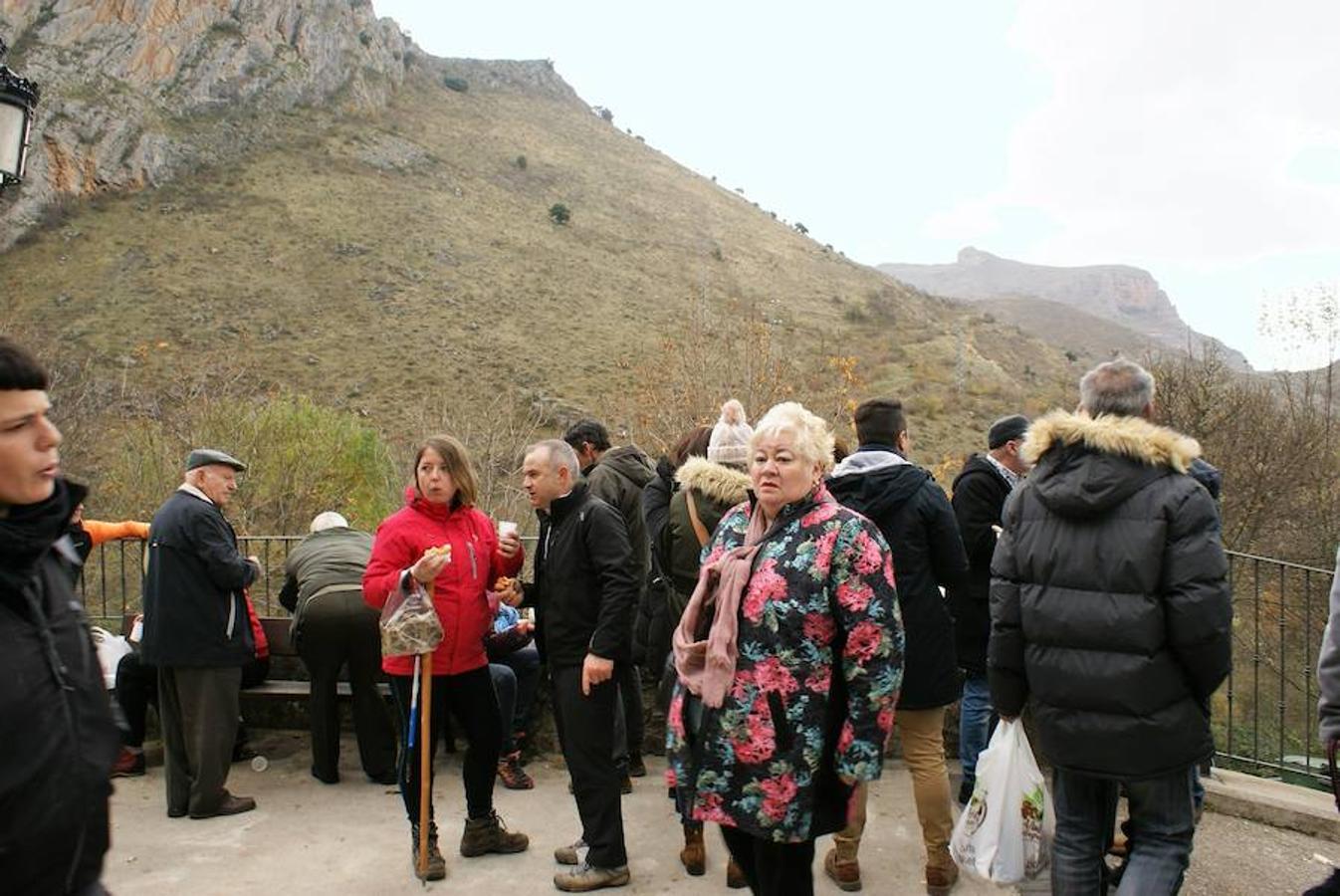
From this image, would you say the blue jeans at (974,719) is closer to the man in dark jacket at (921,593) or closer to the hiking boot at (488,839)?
the man in dark jacket at (921,593)

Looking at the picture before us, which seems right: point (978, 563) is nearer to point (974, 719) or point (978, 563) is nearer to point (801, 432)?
point (974, 719)

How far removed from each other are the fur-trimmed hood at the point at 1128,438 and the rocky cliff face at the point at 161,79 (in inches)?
1610

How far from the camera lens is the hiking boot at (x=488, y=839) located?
415cm

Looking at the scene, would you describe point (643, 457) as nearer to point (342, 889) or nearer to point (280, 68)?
point (342, 889)

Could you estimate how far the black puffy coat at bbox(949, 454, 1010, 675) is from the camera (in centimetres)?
429

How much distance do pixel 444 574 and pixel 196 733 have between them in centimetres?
178

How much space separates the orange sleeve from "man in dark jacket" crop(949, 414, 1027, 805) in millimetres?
4669

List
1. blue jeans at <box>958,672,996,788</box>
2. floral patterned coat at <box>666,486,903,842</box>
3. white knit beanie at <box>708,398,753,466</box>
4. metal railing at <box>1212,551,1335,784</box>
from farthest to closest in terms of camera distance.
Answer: metal railing at <box>1212,551,1335,784</box> → blue jeans at <box>958,672,996,788</box> → white knit beanie at <box>708,398,753,466</box> → floral patterned coat at <box>666,486,903,842</box>

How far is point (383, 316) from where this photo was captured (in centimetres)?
Answer: 3647

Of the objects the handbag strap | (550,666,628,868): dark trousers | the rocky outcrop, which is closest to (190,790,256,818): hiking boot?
(550,666,628,868): dark trousers

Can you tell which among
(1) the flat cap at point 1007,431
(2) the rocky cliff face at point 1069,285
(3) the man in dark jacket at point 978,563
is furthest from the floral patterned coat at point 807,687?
(2) the rocky cliff face at point 1069,285

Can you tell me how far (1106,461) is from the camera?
2.81 metres

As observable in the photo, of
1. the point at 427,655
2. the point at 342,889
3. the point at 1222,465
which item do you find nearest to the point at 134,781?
the point at 342,889

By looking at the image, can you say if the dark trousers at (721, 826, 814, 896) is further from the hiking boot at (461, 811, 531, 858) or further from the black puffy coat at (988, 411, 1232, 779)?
the hiking boot at (461, 811, 531, 858)
